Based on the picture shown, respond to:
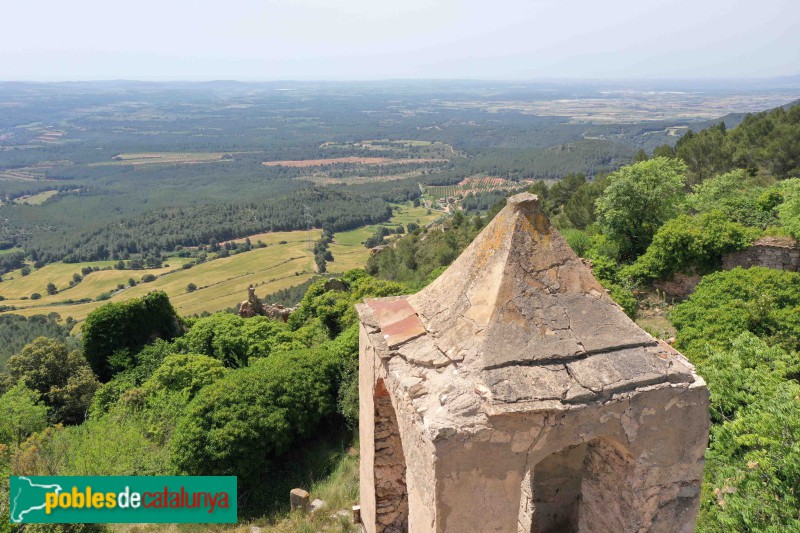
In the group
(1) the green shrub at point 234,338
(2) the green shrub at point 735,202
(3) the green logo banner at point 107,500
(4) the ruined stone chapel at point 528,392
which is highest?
(4) the ruined stone chapel at point 528,392

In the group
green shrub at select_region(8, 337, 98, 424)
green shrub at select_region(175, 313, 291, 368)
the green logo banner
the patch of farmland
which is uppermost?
the green logo banner

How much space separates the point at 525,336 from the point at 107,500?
10.2 meters

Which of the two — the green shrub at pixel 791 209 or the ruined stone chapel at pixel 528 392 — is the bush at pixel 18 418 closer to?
the ruined stone chapel at pixel 528 392

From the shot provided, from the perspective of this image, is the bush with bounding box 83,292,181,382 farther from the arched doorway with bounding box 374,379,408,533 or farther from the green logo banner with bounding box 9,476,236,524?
the arched doorway with bounding box 374,379,408,533

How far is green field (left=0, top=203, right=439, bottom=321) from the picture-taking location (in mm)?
69875

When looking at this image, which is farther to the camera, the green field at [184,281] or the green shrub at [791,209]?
the green field at [184,281]

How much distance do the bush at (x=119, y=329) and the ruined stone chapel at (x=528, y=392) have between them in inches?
1009

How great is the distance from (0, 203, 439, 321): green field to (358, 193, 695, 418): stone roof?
200ft

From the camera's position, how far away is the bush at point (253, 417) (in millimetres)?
14070

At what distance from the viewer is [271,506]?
13227 millimetres

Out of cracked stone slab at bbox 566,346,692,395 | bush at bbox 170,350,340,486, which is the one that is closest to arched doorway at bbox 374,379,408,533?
cracked stone slab at bbox 566,346,692,395

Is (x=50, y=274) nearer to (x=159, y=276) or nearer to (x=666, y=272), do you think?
(x=159, y=276)

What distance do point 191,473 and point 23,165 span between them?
23506 centimetres

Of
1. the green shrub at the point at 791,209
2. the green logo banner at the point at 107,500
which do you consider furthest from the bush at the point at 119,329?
the green shrub at the point at 791,209
